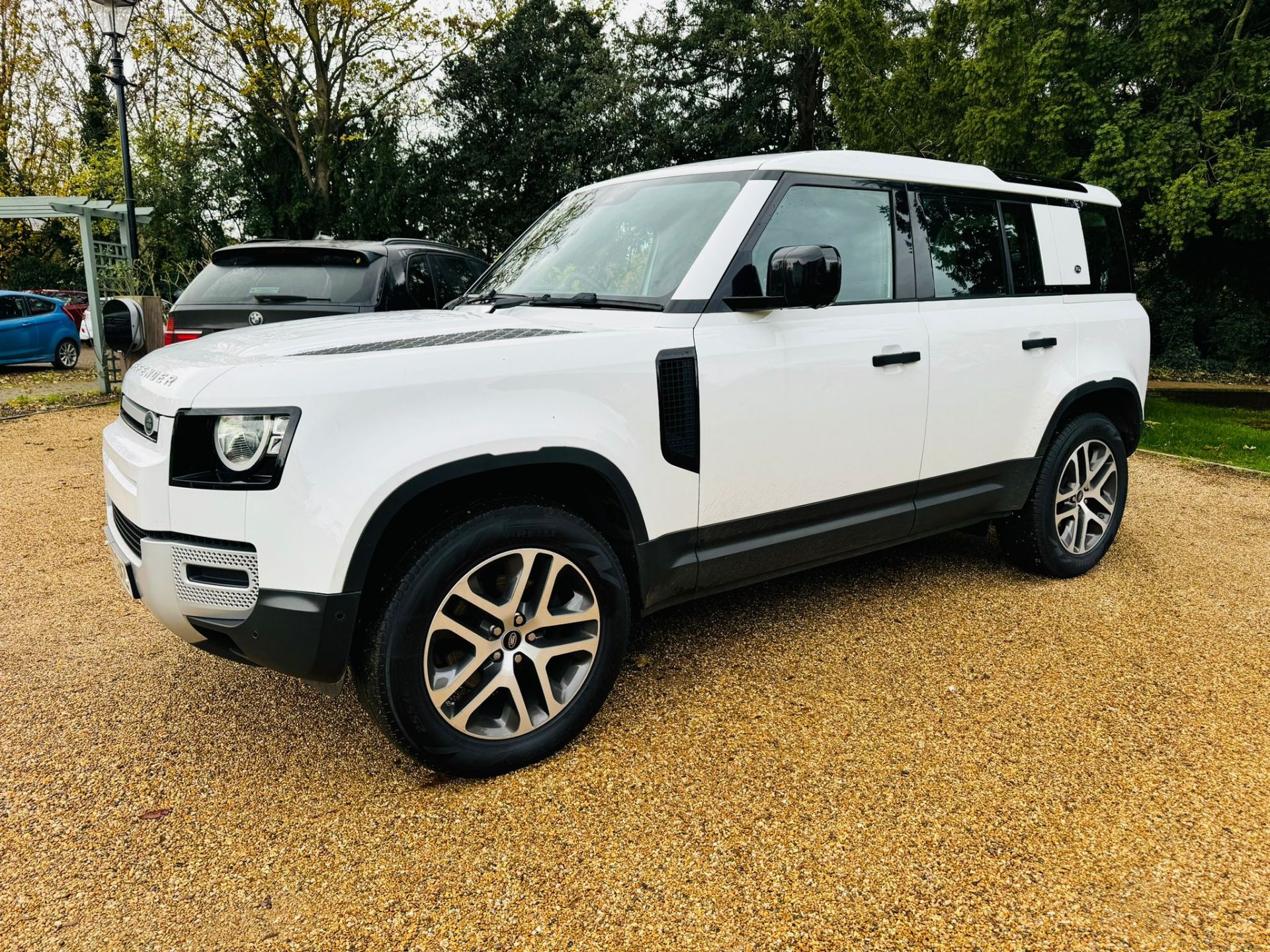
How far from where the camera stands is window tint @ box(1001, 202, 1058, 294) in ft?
13.4

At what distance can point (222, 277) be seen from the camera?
6.60 metres

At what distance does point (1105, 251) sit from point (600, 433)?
10.9ft

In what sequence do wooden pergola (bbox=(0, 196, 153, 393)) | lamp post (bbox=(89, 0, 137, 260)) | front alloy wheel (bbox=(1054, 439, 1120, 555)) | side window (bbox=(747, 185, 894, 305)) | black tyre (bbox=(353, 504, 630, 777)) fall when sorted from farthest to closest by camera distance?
wooden pergola (bbox=(0, 196, 153, 393)), lamp post (bbox=(89, 0, 137, 260)), front alloy wheel (bbox=(1054, 439, 1120, 555)), side window (bbox=(747, 185, 894, 305)), black tyre (bbox=(353, 504, 630, 777))

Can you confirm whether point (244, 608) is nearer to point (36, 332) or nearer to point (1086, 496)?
point (1086, 496)

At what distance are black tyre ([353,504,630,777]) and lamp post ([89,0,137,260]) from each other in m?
11.1

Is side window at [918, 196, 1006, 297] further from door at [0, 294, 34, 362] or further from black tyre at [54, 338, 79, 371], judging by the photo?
black tyre at [54, 338, 79, 371]

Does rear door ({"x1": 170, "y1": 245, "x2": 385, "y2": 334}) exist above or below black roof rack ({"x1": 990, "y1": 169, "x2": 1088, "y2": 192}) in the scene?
below

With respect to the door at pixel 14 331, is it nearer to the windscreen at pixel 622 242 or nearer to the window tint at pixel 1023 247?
the windscreen at pixel 622 242

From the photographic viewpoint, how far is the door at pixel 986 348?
146 inches

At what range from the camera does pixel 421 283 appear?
6559 mm

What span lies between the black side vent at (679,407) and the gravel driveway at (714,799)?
97cm

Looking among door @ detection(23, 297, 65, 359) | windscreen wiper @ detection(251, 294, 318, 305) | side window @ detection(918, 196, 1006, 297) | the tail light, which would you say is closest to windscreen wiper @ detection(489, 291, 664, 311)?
side window @ detection(918, 196, 1006, 297)

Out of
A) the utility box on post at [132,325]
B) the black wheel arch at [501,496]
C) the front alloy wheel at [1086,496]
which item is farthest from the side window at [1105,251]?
the utility box on post at [132,325]

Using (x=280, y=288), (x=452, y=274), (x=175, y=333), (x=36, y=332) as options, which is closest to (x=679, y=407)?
(x=280, y=288)
